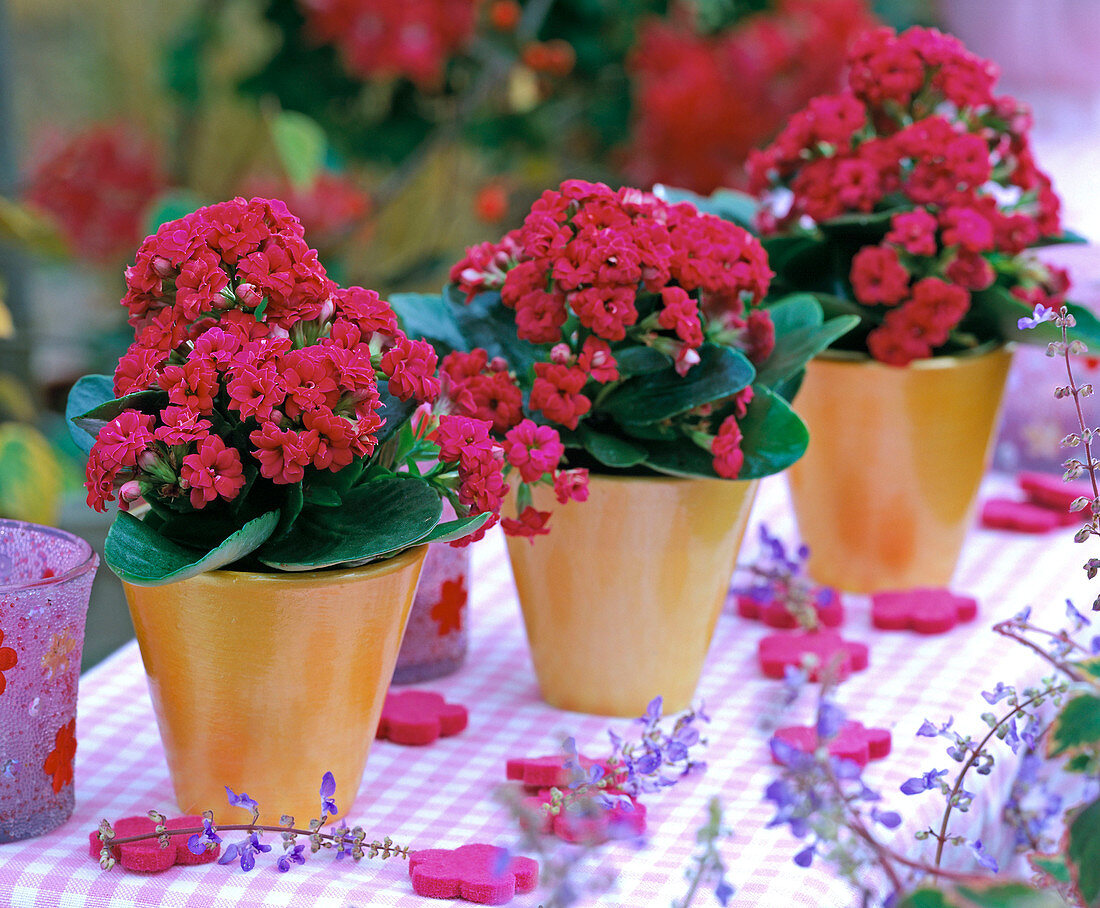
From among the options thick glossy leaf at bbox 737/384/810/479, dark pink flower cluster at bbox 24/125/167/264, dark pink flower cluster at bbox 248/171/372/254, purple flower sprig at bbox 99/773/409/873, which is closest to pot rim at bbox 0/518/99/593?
purple flower sprig at bbox 99/773/409/873

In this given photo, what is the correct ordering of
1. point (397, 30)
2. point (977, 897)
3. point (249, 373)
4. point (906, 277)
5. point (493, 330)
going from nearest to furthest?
point (977, 897), point (249, 373), point (493, 330), point (906, 277), point (397, 30)

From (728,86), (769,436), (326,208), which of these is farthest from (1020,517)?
(326,208)

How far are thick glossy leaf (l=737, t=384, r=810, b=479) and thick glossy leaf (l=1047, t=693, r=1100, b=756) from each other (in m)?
0.29

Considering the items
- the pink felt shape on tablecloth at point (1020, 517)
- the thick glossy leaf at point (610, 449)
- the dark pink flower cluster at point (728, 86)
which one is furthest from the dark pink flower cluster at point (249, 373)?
the dark pink flower cluster at point (728, 86)

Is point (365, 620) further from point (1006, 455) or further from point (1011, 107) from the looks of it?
point (1006, 455)

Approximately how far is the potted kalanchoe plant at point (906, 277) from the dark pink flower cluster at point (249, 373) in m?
0.41

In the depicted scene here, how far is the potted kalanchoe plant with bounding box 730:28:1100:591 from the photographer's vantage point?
0.91 meters

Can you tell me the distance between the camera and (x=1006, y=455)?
4.20 feet

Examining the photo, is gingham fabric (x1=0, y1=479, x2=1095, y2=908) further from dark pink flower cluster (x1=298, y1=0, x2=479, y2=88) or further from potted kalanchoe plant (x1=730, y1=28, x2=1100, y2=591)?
dark pink flower cluster (x1=298, y1=0, x2=479, y2=88)

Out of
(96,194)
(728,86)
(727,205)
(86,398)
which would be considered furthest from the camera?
(96,194)

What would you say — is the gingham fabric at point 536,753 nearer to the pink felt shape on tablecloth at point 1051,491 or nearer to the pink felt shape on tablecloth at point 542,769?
the pink felt shape on tablecloth at point 542,769

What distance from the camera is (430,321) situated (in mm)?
811

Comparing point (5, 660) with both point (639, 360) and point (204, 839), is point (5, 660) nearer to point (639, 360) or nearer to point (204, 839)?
point (204, 839)

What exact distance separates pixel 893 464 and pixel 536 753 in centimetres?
39
